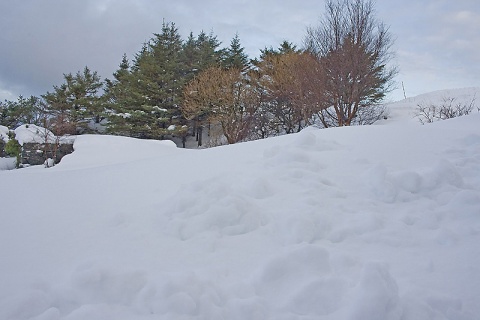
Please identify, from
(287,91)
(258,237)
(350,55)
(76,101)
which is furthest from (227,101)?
(258,237)

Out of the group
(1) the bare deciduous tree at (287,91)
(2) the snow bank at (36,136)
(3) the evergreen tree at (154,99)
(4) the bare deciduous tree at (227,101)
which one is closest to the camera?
(2) the snow bank at (36,136)

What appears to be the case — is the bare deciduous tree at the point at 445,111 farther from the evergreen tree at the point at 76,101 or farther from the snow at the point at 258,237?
the evergreen tree at the point at 76,101

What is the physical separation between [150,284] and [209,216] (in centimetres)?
74

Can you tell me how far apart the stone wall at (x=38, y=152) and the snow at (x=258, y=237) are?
25.5 ft

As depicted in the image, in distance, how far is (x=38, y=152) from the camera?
1050 cm

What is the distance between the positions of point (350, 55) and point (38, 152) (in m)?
12.3

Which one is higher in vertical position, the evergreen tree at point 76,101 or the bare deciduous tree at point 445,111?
the evergreen tree at point 76,101

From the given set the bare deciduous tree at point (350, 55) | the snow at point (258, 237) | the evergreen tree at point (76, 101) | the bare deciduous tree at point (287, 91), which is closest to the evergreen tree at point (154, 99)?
the evergreen tree at point (76, 101)

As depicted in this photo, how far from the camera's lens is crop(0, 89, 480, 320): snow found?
1.44m

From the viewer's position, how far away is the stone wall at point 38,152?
10438 millimetres

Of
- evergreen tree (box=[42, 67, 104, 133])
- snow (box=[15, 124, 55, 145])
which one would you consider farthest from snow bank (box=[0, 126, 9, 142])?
evergreen tree (box=[42, 67, 104, 133])

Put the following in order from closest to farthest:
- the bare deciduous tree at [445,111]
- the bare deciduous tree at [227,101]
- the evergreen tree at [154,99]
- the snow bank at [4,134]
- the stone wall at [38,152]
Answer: the stone wall at [38,152]
the bare deciduous tree at [445,111]
the snow bank at [4,134]
the bare deciduous tree at [227,101]
the evergreen tree at [154,99]

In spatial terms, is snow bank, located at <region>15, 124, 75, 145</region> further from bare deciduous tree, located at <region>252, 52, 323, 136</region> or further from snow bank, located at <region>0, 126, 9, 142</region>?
bare deciduous tree, located at <region>252, 52, 323, 136</region>

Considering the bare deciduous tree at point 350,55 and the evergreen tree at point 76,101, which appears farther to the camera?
the evergreen tree at point 76,101
